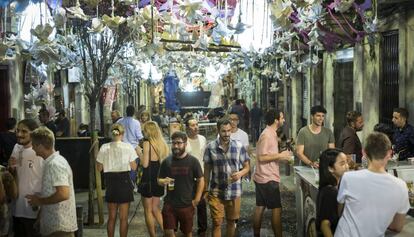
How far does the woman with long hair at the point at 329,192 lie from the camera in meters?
4.83

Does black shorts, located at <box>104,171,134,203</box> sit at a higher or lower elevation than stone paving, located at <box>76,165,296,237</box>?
higher

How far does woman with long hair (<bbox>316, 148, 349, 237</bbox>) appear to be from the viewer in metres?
4.83

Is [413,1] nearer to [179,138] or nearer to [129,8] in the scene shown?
[129,8]

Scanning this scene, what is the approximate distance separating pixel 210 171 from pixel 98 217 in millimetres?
3418

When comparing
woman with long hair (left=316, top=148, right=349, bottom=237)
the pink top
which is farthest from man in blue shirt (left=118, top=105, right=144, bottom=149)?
woman with long hair (left=316, top=148, right=349, bottom=237)

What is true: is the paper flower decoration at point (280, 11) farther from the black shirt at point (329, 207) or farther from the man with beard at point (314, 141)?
the man with beard at point (314, 141)

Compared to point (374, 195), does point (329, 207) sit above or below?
below

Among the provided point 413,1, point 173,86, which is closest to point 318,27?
point 413,1

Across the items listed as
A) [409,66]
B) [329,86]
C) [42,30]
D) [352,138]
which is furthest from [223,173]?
[329,86]

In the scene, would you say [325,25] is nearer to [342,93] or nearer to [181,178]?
[342,93]

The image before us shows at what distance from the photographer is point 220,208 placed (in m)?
7.59

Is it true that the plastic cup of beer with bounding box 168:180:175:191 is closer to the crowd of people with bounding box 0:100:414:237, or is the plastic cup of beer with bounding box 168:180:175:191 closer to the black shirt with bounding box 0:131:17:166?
the crowd of people with bounding box 0:100:414:237

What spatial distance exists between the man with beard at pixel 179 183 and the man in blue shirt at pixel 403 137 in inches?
142

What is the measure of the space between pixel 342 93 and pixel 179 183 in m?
10.2
